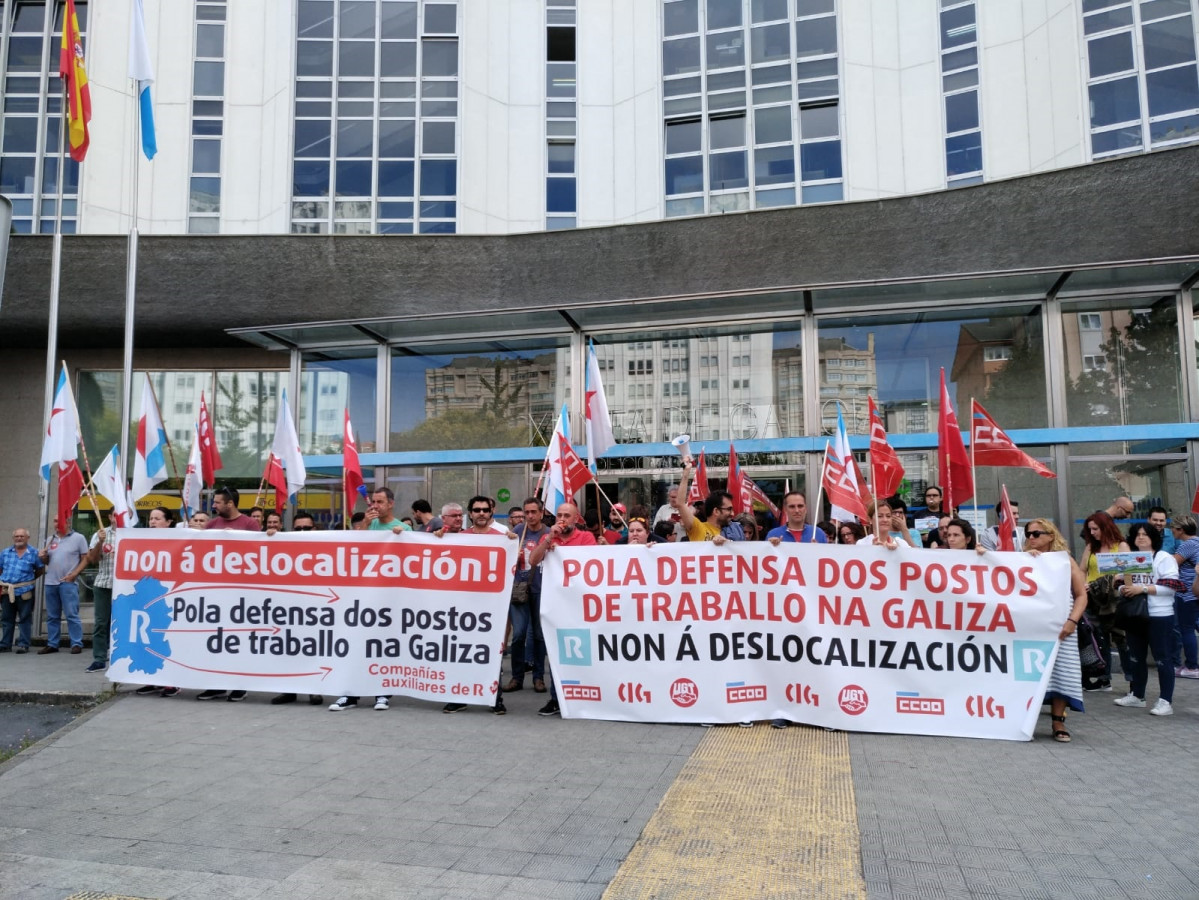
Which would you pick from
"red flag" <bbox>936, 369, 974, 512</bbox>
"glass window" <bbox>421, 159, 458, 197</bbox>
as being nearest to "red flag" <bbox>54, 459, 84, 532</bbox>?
"glass window" <bbox>421, 159, 458, 197</bbox>

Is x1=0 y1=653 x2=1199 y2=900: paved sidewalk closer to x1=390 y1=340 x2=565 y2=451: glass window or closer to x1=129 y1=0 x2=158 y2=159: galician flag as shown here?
x1=390 y1=340 x2=565 y2=451: glass window

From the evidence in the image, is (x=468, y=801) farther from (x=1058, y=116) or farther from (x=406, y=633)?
(x=1058, y=116)

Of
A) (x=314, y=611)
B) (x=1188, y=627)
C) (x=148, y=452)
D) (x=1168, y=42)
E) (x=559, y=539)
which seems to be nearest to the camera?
(x=314, y=611)

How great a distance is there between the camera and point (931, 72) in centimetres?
1698

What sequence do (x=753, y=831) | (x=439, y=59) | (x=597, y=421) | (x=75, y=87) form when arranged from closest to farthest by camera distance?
(x=753, y=831) < (x=597, y=421) < (x=75, y=87) < (x=439, y=59)

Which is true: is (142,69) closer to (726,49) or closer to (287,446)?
(287,446)

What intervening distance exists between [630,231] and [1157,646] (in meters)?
10.2

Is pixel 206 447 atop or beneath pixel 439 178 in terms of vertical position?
beneath

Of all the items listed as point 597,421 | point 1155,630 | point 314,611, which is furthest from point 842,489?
point 314,611

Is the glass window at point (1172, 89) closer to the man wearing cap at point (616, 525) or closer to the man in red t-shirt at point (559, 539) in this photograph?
the man wearing cap at point (616, 525)

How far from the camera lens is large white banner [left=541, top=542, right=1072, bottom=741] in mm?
6594

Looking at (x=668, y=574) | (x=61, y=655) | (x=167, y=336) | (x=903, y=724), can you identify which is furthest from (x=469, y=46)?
(x=903, y=724)

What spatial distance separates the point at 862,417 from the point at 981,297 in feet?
7.79

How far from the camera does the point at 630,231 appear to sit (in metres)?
15.1
